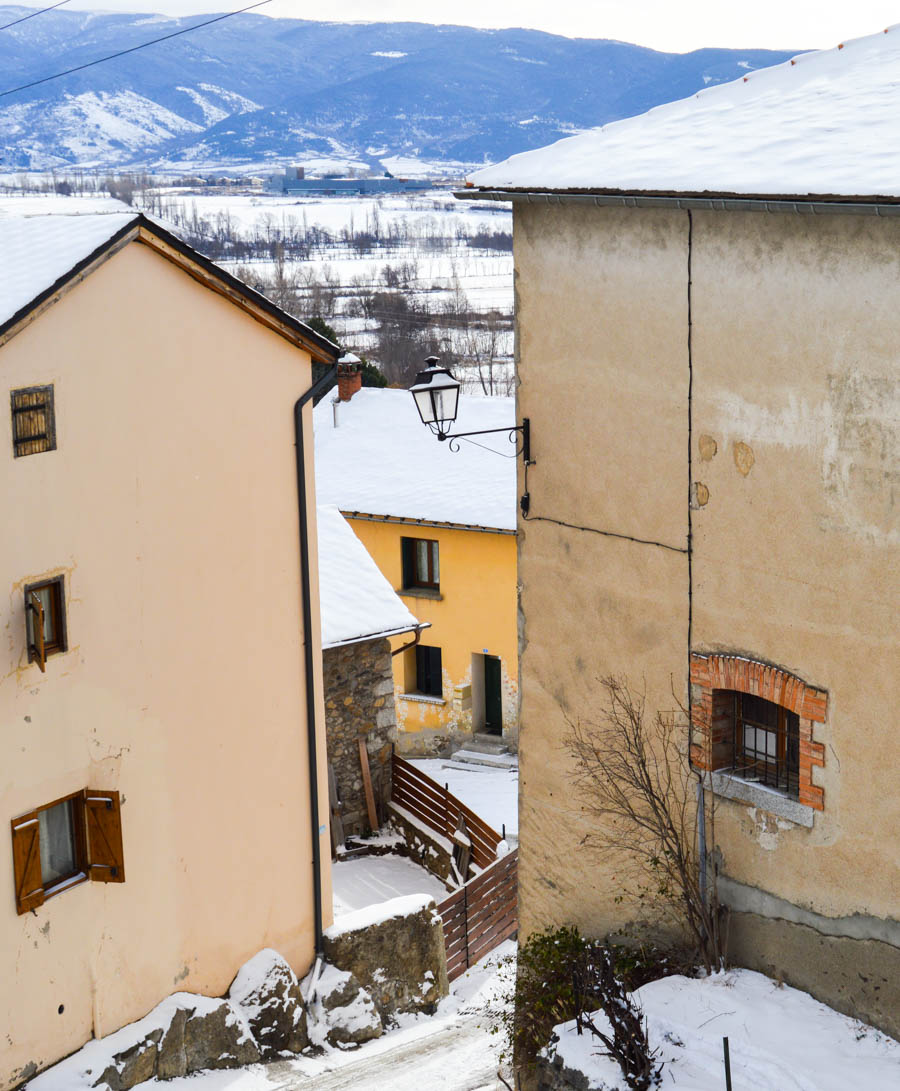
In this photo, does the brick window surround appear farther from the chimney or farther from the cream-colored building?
the chimney

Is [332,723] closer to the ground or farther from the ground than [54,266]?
closer to the ground

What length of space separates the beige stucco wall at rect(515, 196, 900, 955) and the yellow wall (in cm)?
1382

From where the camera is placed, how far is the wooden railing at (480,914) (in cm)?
1552

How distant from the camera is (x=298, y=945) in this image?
12.9m

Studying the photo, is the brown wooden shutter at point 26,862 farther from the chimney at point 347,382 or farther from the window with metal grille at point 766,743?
the chimney at point 347,382

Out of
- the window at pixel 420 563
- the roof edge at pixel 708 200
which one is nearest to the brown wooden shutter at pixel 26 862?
the roof edge at pixel 708 200

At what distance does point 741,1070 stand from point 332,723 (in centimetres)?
1020

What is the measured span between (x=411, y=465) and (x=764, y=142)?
18.8 m

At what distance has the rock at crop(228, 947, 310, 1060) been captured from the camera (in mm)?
11992

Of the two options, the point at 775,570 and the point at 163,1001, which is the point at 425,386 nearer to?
the point at 775,570

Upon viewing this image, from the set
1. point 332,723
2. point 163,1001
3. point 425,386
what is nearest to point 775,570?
point 425,386

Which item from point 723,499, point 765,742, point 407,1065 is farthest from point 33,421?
point 407,1065

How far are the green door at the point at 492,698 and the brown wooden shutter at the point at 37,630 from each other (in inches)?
631

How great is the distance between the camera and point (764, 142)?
8.67m
